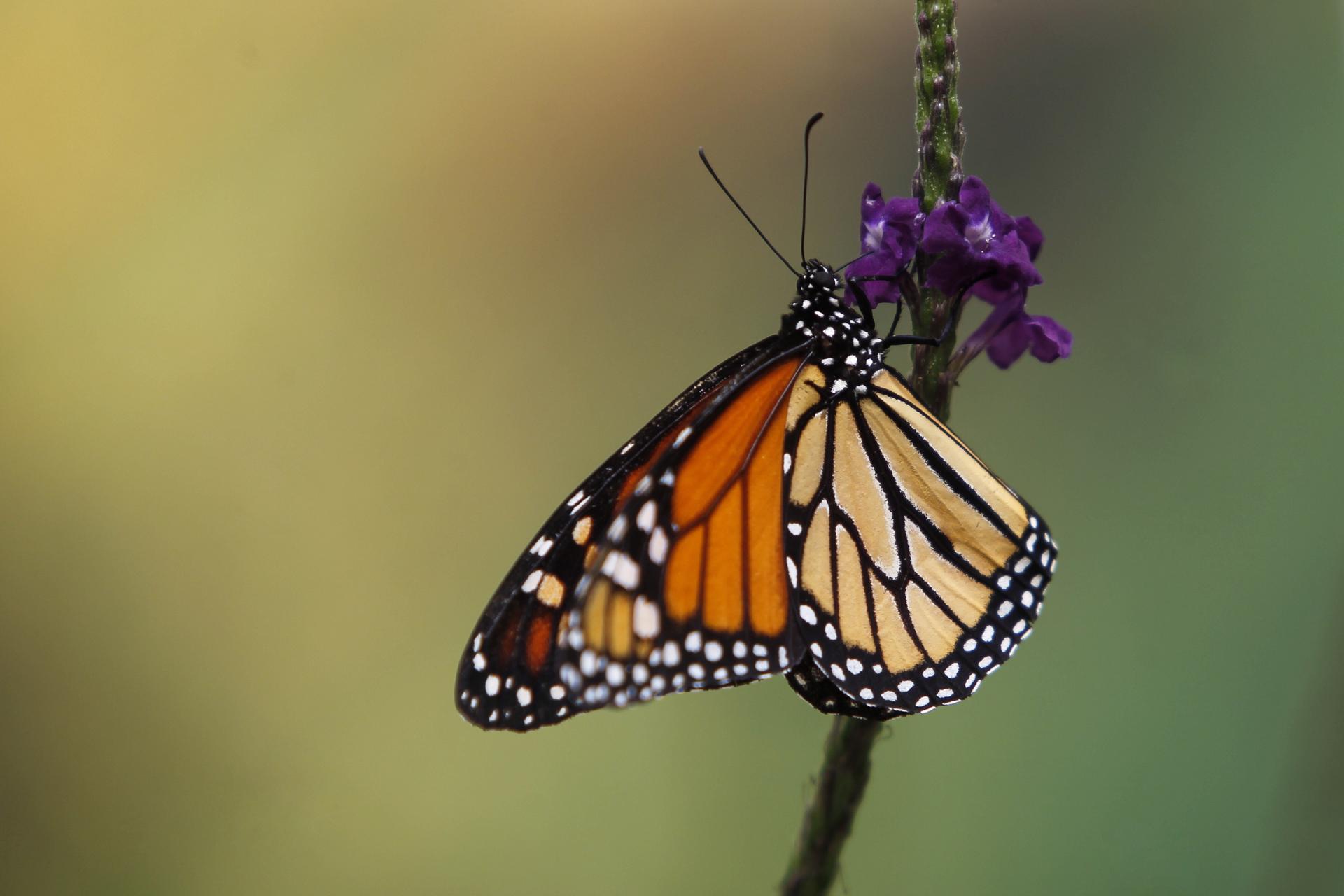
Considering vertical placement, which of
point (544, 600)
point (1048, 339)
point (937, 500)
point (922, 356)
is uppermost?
point (1048, 339)

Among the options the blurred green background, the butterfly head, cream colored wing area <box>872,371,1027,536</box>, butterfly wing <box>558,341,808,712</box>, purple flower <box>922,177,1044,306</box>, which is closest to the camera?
purple flower <box>922,177,1044,306</box>

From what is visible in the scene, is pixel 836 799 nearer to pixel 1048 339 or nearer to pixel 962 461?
pixel 962 461

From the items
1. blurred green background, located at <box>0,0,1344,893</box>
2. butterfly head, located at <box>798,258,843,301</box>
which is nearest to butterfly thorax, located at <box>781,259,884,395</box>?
butterfly head, located at <box>798,258,843,301</box>

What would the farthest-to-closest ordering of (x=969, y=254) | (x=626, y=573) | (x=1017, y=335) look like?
(x=1017, y=335) < (x=626, y=573) < (x=969, y=254)

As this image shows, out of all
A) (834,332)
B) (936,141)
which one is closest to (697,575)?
(834,332)

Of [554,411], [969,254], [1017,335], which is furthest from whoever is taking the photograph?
[554,411]

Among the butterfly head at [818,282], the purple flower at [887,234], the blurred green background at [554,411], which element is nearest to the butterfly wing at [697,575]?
the butterfly head at [818,282]

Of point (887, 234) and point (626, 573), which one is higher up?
point (887, 234)

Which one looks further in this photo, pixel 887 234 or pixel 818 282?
pixel 818 282

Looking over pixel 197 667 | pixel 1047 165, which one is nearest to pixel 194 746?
pixel 197 667

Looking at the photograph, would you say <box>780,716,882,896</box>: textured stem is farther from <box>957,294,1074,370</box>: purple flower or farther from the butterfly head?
the butterfly head
